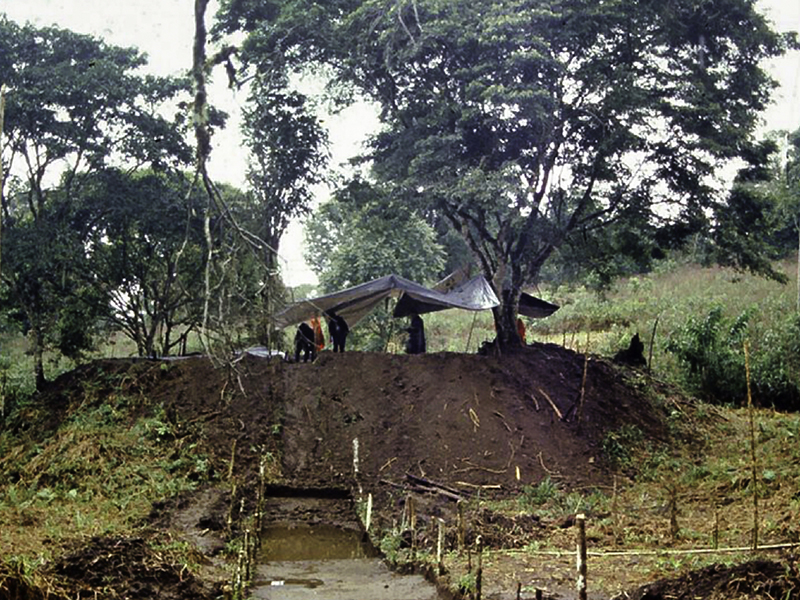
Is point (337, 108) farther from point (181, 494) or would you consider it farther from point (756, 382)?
point (756, 382)

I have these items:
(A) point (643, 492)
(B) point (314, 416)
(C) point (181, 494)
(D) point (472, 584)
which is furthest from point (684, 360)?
(D) point (472, 584)

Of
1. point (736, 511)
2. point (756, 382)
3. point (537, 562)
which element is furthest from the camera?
point (756, 382)

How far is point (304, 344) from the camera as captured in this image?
20.2 metres

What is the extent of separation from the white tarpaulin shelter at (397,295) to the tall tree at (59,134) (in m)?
4.29

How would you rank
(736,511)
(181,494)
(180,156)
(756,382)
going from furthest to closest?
(756,382) → (180,156) → (181,494) → (736,511)

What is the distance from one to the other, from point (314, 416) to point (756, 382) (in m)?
10.9

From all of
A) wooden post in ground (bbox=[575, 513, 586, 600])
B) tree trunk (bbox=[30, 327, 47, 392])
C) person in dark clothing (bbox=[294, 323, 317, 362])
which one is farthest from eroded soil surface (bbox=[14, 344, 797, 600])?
wooden post in ground (bbox=[575, 513, 586, 600])

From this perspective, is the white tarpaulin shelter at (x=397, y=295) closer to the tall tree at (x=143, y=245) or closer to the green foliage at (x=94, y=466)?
the tall tree at (x=143, y=245)

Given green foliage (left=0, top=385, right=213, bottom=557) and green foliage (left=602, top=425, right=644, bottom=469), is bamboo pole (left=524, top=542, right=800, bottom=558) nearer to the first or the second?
green foliage (left=0, top=385, right=213, bottom=557)

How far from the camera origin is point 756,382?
873 inches

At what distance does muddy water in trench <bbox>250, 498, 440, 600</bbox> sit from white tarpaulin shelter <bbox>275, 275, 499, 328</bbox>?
439cm

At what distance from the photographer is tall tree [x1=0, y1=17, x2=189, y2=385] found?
1753 centimetres

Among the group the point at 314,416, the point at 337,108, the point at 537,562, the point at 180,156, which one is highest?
the point at 337,108

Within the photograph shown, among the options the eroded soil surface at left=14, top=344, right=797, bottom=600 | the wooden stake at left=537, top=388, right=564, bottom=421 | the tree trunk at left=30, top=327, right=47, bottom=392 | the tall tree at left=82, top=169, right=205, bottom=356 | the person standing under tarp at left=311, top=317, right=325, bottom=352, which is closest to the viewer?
the eroded soil surface at left=14, top=344, right=797, bottom=600
